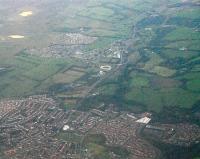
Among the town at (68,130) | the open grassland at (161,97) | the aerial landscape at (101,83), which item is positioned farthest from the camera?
the open grassland at (161,97)

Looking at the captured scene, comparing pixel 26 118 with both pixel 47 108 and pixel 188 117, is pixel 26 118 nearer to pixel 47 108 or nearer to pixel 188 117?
pixel 47 108

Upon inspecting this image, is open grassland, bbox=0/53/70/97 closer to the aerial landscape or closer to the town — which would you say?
the aerial landscape

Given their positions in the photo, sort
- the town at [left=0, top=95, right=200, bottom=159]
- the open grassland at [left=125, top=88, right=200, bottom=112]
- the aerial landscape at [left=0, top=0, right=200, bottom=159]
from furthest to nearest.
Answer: the open grassland at [left=125, top=88, right=200, bottom=112] < the aerial landscape at [left=0, top=0, right=200, bottom=159] < the town at [left=0, top=95, right=200, bottom=159]

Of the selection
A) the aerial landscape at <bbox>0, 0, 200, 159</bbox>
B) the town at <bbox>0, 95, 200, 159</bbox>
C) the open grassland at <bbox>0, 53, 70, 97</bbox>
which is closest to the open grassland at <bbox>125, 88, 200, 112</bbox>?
the aerial landscape at <bbox>0, 0, 200, 159</bbox>

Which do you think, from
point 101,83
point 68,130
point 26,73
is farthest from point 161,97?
point 26,73

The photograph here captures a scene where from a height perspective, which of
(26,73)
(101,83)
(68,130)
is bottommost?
(68,130)

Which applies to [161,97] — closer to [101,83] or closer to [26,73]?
[101,83]

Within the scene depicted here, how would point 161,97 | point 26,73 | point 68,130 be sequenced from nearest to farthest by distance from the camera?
point 68,130 < point 161,97 < point 26,73

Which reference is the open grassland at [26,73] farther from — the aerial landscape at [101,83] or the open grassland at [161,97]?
the open grassland at [161,97]

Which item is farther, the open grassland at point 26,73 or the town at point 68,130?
the open grassland at point 26,73

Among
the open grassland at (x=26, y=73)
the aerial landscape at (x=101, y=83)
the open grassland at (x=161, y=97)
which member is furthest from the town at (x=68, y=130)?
the open grassland at (x=26, y=73)
